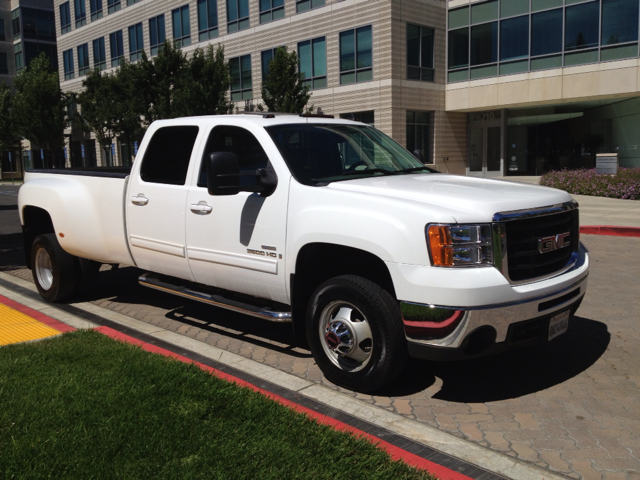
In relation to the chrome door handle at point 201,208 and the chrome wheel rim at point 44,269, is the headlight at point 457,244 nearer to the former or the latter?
the chrome door handle at point 201,208

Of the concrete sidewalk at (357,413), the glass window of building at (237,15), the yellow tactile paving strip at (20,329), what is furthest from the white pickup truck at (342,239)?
the glass window of building at (237,15)

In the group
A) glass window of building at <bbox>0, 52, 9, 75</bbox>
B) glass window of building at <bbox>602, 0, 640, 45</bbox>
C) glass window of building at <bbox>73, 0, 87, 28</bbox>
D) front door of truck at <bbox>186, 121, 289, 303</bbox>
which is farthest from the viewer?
glass window of building at <bbox>0, 52, 9, 75</bbox>

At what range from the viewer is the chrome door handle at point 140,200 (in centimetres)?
603

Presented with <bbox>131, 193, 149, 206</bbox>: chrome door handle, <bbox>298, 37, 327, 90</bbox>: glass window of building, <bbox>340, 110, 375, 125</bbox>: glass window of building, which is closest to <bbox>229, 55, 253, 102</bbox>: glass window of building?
<bbox>298, 37, 327, 90</bbox>: glass window of building

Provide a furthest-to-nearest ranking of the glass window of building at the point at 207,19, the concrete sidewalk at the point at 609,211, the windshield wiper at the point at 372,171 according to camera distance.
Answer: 1. the glass window of building at the point at 207,19
2. the concrete sidewalk at the point at 609,211
3. the windshield wiper at the point at 372,171

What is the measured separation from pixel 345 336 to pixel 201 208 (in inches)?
73.6

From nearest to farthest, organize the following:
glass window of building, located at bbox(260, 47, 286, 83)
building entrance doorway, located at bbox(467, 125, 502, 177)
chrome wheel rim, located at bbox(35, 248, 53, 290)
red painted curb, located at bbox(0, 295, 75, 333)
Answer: red painted curb, located at bbox(0, 295, 75, 333), chrome wheel rim, located at bbox(35, 248, 53, 290), building entrance doorway, located at bbox(467, 125, 502, 177), glass window of building, located at bbox(260, 47, 286, 83)

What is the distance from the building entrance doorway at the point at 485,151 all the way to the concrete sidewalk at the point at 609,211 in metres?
10.6

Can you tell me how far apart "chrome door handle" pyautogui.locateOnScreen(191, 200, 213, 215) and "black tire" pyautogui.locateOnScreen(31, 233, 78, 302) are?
2.40 metres

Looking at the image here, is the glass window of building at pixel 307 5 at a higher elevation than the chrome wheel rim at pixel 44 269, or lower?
higher

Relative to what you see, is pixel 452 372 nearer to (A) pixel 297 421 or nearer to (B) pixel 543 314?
(B) pixel 543 314

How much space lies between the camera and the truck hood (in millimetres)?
4039

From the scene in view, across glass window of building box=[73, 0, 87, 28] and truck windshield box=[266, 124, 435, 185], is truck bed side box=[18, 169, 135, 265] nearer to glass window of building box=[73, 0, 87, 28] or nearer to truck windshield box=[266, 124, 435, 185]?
truck windshield box=[266, 124, 435, 185]

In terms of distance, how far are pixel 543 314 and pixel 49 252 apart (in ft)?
17.9
